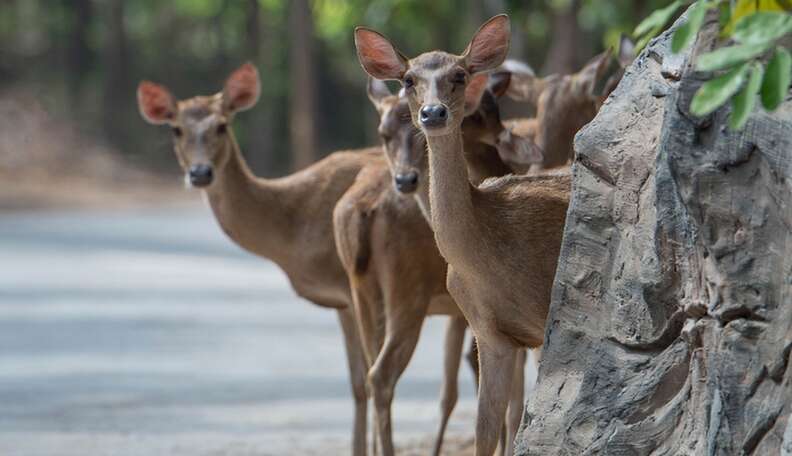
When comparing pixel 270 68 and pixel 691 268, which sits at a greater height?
pixel 691 268

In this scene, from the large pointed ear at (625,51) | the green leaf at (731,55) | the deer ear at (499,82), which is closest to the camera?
the green leaf at (731,55)

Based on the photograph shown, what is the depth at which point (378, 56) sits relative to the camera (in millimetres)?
6973

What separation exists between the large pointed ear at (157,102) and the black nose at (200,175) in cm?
46

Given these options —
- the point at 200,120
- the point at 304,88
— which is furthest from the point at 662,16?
the point at 304,88

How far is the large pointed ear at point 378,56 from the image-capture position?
693cm

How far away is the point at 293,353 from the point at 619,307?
7.71 metres

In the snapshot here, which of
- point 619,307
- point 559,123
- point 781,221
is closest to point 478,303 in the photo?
point 619,307

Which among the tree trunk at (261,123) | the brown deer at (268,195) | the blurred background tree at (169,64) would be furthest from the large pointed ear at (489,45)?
the tree trunk at (261,123)

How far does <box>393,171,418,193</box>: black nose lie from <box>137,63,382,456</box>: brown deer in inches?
70.8

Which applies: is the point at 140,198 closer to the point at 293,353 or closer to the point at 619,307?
the point at 293,353

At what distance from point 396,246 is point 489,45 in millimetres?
1657

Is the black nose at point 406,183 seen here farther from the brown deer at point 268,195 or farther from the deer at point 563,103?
the deer at point 563,103

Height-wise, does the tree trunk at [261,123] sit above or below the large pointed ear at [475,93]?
below

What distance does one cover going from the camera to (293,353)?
13148mm
